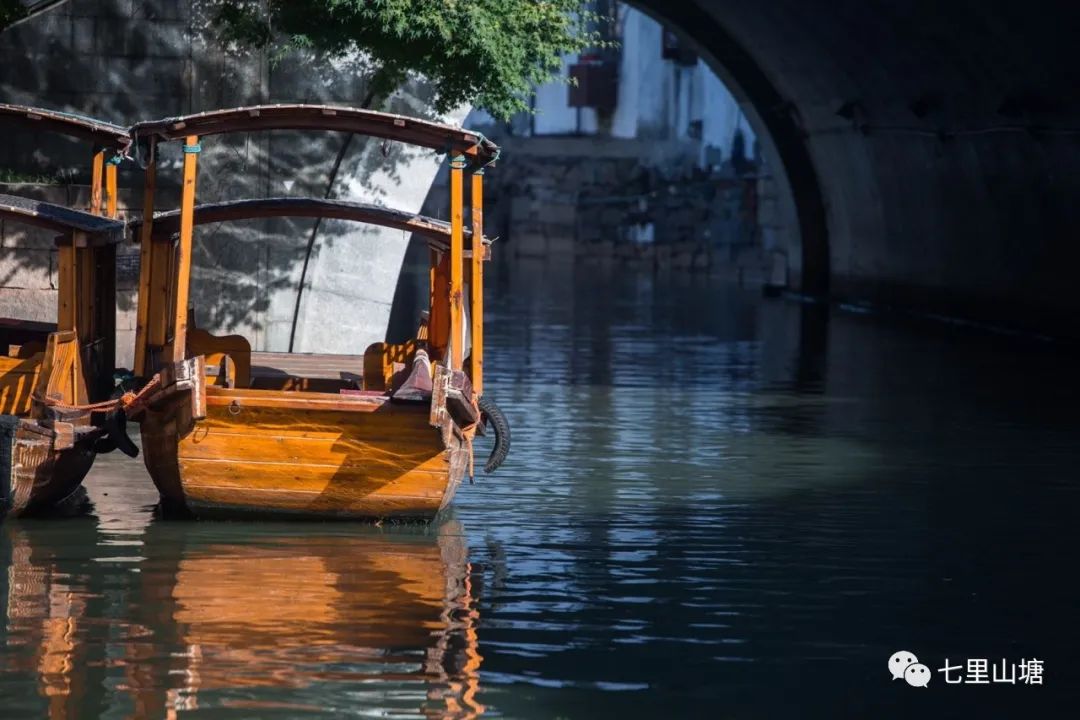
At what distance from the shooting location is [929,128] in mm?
29422

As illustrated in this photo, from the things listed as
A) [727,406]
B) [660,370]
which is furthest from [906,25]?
[727,406]

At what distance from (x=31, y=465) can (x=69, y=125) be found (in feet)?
11.2

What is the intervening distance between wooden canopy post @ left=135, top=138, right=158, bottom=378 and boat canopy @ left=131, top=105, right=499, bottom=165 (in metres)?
0.56

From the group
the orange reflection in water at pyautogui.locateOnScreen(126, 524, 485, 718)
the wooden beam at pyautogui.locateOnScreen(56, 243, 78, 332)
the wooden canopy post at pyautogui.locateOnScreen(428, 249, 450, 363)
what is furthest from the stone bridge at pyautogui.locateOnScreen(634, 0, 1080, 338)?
the orange reflection in water at pyautogui.locateOnScreen(126, 524, 485, 718)

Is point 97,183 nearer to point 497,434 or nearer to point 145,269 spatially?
point 145,269

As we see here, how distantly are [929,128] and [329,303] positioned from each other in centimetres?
1190

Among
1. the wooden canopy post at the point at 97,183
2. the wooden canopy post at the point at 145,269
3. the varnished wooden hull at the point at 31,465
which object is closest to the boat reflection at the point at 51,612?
the varnished wooden hull at the point at 31,465

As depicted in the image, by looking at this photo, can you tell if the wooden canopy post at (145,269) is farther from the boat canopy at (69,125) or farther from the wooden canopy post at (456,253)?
the wooden canopy post at (456,253)

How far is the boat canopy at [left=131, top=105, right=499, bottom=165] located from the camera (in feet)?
40.6

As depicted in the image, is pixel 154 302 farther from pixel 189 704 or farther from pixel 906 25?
pixel 906 25

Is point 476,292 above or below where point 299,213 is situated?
below

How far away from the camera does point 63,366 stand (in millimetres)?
12883

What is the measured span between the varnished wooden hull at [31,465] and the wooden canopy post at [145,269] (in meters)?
0.90

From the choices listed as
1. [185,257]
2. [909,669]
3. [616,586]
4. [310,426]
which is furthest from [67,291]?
[909,669]
